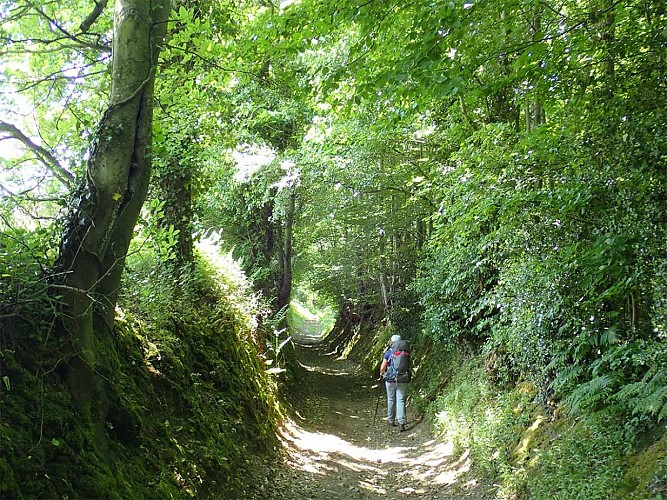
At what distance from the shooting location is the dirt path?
274 inches

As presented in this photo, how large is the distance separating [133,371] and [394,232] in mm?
12532

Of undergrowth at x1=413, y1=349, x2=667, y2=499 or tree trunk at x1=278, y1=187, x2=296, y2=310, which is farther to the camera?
tree trunk at x1=278, y1=187, x2=296, y2=310

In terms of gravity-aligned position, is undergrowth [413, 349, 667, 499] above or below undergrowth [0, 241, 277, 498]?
below

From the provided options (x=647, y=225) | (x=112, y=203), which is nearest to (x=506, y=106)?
(x=647, y=225)

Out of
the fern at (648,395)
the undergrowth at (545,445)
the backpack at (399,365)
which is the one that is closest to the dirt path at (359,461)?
the undergrowth at (545,445)

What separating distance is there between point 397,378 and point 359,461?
3.04 m

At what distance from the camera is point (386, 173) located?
1450cm

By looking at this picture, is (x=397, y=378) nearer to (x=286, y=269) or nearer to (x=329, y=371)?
(x=286, y=269)

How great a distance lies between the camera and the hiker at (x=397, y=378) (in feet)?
37.2

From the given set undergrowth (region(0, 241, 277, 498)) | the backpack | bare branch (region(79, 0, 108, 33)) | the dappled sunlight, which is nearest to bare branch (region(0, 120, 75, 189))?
bare branch (region(79, 0, 108, 33))

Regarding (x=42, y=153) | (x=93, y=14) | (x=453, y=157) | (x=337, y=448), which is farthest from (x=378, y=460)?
(x=93, y=14)

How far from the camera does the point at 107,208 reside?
4.26 metres

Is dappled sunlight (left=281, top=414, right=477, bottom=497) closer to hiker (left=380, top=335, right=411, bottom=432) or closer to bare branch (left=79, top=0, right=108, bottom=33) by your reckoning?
hiker (left=380, top=335, right=411, bottom=432)

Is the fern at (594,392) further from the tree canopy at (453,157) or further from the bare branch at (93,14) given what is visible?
the bare branch at (93,14)
